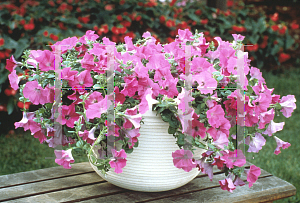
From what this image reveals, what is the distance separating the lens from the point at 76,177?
1.39 meters

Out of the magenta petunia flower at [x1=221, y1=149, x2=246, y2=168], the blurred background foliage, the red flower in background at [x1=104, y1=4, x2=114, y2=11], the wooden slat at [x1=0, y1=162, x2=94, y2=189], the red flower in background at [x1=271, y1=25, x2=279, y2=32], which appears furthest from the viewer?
the red flower in background at [x1=271, y1=25, x2=279, y2=32]

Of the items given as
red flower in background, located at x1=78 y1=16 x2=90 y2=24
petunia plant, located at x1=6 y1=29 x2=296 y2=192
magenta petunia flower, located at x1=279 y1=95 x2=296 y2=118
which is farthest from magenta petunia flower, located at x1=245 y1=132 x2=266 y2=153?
red flower in background, located at x1=78 y1=16 x2=90 y2=24

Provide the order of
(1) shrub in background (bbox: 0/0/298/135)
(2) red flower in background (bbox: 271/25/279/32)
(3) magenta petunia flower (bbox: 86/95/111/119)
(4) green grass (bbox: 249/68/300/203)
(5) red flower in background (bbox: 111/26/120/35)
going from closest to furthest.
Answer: (3) magenta petunia flower (bbox: 86/95/111/119), (4) green grass (bbox: 249/68/300/203), (1) shrub in background (bbox: 0/0/298/135), (5) red flower in background (bbox: 111/26/120/35), (2) red flower in background (bbox: 271/25/279/32)

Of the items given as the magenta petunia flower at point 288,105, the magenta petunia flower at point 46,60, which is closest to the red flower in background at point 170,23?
the magenta petunia flower at point 288,105

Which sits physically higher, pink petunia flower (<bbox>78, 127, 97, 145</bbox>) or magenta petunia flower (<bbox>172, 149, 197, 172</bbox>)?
pink petunia flower (<bbox>78, 127, 97, 145</bbox>)

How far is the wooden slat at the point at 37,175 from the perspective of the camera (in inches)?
52.1

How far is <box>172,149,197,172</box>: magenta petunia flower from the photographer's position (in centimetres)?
103

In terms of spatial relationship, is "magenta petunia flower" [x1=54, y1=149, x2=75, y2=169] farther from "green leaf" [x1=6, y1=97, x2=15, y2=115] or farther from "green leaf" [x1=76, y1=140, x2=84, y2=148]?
"green leaf" [x1=6, y1=97, x2=15, y2=115]

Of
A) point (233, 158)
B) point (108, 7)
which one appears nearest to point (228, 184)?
point (233, 158)

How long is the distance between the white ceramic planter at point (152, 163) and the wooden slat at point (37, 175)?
310 millimetres

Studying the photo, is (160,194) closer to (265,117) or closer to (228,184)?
(228,184)

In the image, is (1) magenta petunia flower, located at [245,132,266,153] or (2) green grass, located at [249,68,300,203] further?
(2) green grass, located at [249,68,300,203]

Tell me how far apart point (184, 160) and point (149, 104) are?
21cm

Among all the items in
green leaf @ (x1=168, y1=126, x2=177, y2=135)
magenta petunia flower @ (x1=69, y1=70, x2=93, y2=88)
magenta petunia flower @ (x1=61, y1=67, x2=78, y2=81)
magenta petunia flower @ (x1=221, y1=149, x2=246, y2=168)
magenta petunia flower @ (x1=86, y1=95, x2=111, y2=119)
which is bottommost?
magenta petunia flower @ (x1=221, y1=149, x2=246, y2=168)
